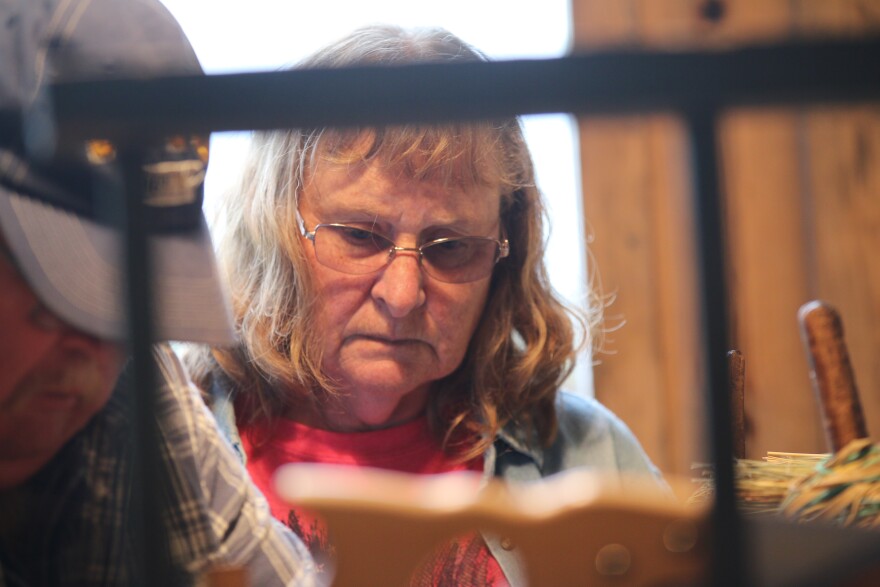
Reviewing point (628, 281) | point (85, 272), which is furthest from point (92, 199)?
point (628, 281)

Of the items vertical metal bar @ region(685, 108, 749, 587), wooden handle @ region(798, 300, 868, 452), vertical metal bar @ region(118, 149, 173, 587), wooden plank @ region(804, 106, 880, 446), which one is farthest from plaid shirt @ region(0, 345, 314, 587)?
wooden plank @ region(804, 106, 880, 446)

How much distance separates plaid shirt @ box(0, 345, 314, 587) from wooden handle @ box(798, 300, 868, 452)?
0.75 metres

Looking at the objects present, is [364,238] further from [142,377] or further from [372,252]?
[142,377]

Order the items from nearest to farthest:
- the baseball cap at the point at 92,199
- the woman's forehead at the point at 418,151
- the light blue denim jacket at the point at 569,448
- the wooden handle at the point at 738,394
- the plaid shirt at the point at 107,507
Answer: the baseball cap at the point at 92,199
the plaid shirt at the point at 107,507
the wooden handle at the point at 738,394
the woman's forehead at the point at 418,151
the light blue denim jacket at the point at 569,448

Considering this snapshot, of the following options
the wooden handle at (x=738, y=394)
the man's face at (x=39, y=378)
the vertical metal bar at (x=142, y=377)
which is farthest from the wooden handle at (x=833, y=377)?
the vertical metal bar at (x=142, y=377)

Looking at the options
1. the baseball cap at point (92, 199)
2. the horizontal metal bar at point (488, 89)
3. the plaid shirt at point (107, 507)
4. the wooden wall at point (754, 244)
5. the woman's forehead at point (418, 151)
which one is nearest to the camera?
the horizontal metal bar at point (488, 89)

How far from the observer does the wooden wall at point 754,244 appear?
2.38 meters

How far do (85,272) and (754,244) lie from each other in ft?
6.59

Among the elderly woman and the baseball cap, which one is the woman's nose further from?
the baseball cap

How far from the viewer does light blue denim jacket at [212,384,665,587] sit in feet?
4.91

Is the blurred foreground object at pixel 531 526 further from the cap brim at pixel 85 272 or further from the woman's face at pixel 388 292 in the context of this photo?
the woman's face at pixel 388 292

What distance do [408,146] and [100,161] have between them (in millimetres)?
856

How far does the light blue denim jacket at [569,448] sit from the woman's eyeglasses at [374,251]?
27cm

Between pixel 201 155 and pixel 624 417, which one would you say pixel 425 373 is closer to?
pixel 201 155
